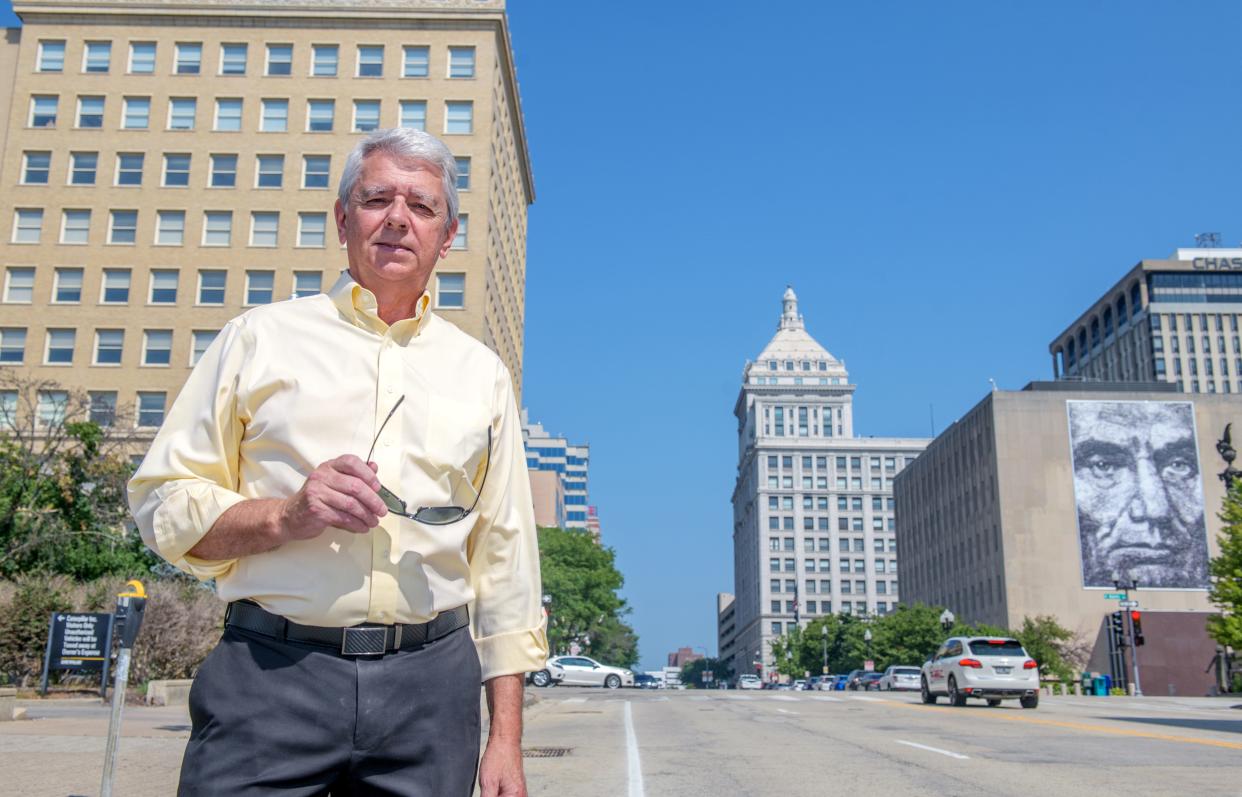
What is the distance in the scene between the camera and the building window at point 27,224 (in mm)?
53000

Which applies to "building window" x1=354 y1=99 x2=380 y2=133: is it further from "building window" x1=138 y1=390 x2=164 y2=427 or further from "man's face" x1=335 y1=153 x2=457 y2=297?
"man's face" x1=335 y1=153 x2=457 y2=297

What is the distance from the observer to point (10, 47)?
55594 mm

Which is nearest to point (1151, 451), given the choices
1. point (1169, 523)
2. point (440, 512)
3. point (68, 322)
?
point (1169, 523)

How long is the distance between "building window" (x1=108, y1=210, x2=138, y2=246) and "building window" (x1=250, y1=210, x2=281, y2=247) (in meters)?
5.66

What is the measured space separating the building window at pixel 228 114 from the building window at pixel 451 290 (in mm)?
13551

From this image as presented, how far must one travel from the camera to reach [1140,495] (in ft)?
254

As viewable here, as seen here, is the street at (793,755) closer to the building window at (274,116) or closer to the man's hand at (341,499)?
the man's hand at (341,499)

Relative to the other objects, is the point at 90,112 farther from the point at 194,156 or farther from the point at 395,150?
the point at 395,150

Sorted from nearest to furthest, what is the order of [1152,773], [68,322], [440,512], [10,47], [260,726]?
[260,726] < [440,512] < [1152,773] < [68,322] < [10,47]

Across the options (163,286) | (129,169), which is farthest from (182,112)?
(163,286)

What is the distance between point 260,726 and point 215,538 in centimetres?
39

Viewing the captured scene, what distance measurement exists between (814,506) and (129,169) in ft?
420

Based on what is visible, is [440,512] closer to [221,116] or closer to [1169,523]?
[221,116]

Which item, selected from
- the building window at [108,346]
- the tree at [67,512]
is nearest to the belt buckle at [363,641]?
the tree at [67,512]
